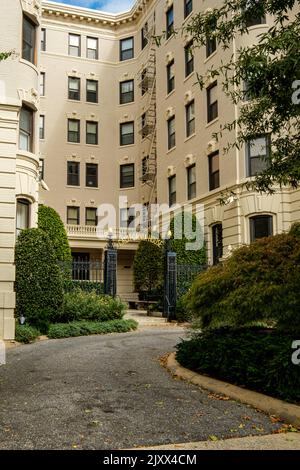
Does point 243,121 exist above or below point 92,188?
below

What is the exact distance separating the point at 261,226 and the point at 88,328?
9.55m

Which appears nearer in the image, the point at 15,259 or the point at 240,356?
the point at 240,356

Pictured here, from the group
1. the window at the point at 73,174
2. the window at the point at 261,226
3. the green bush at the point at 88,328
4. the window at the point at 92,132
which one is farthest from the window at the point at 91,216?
the green bush at the point at 88,328

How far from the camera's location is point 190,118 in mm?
26328

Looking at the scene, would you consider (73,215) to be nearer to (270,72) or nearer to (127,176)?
(127,176)

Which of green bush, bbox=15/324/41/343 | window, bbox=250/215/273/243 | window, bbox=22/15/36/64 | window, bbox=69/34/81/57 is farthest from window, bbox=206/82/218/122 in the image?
window, bbox=69/34/81/57

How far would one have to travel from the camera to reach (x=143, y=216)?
33500mm

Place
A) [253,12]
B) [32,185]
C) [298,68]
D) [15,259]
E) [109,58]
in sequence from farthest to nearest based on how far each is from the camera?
[109,58]
[32,185]
[15,259]
[253,12]
[298,68]

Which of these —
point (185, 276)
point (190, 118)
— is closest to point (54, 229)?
point (185, 276)

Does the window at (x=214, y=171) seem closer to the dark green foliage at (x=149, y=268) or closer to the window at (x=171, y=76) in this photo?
the dark green foliage at (x=149, y=268)

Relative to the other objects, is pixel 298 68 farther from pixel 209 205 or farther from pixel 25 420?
pixel 209 205

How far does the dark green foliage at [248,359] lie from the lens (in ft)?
20.0
